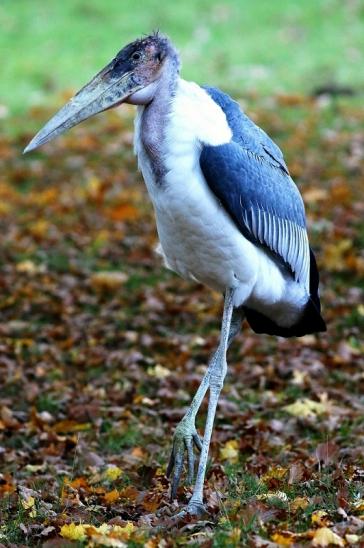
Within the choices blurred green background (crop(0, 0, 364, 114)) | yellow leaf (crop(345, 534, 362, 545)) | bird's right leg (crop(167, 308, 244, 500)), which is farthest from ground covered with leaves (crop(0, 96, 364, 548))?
blurred green background (crop(0, 0, 364, 114))

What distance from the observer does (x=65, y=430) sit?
6.63 meters

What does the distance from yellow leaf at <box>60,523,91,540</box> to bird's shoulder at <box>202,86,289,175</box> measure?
187 centimetres

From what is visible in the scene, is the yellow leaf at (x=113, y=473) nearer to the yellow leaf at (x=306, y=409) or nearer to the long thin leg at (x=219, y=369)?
the long thin leg at (x=219, y=369)

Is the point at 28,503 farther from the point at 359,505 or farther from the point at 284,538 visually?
the point at 359,505

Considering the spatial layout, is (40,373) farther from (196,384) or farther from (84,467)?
(84,467)

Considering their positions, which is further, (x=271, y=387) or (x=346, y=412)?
(x=271, y=387)

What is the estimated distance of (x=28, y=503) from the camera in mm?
4992

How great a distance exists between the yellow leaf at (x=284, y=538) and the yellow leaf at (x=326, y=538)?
3.7 inches

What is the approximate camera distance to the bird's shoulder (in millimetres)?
4953

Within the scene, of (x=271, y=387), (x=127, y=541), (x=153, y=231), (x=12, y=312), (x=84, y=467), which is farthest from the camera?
(x=153, y=231)

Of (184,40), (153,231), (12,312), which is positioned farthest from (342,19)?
(12,312)

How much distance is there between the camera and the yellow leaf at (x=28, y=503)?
16.2 feet

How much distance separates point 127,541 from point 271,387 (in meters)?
3.25

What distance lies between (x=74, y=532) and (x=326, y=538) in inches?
39.8
